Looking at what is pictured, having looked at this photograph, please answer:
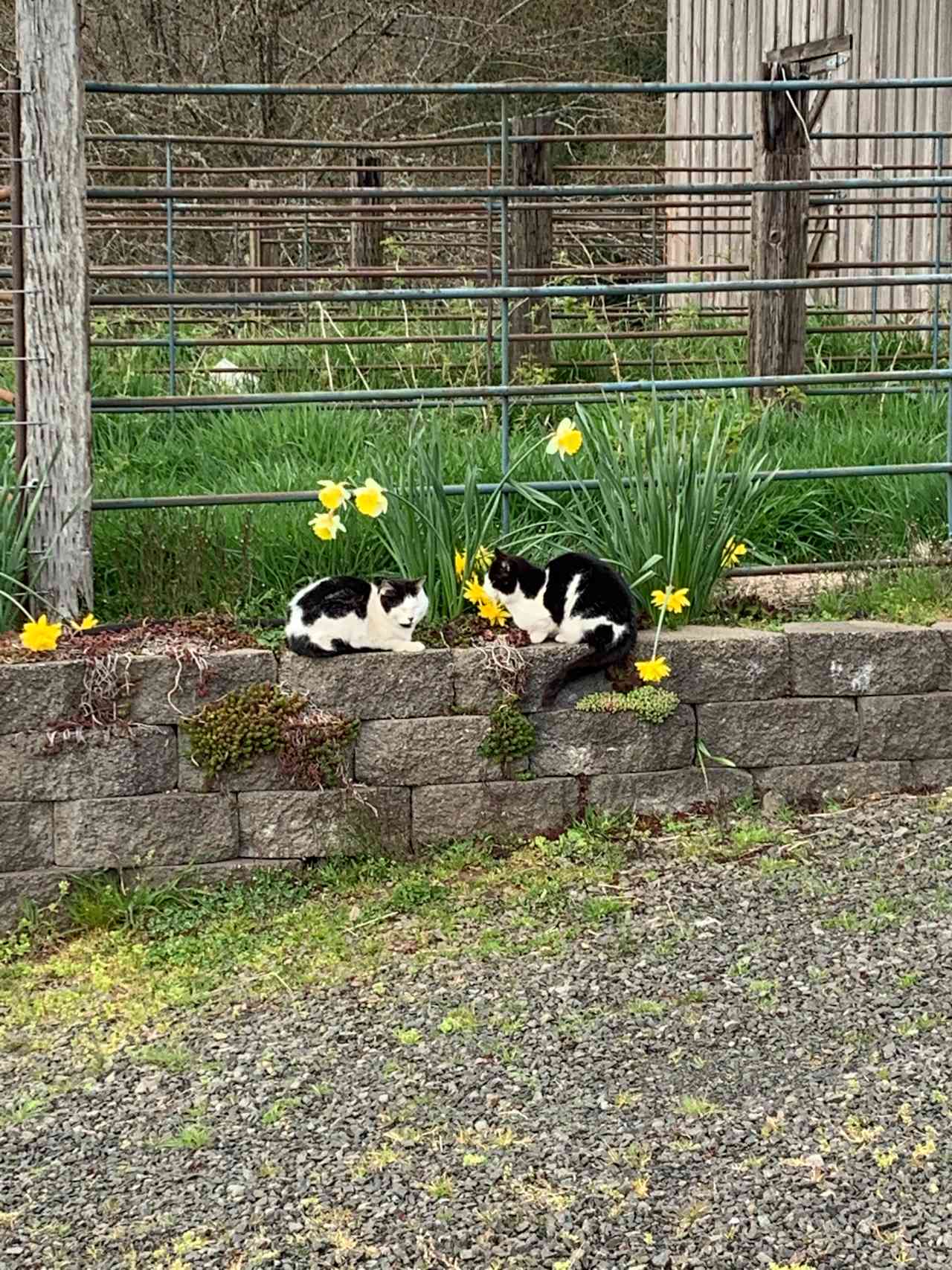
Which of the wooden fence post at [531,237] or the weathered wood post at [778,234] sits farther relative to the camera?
the wooden fence post at [531,237]

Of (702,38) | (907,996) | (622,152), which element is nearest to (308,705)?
(907,996)

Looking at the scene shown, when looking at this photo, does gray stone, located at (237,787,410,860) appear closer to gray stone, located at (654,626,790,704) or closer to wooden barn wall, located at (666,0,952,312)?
gray stone, located at (654,626,790,704)

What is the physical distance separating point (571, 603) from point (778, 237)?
10.4 feet

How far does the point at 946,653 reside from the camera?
546 cm

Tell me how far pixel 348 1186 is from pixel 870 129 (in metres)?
10.3

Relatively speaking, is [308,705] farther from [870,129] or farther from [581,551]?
[870,129]

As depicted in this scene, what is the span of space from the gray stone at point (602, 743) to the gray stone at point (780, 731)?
111 mm

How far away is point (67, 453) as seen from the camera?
16.9ft

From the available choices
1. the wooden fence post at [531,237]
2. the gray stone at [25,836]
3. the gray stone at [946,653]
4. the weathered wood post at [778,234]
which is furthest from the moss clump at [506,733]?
the wooden fence post at [531,237]

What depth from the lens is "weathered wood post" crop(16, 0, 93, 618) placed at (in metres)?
4.96

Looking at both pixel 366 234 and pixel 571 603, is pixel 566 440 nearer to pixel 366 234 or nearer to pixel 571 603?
pixel 571 603

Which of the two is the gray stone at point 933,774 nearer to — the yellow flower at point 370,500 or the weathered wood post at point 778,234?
the yellow flower at point 370,500

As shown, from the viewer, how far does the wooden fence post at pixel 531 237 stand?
31.4ft

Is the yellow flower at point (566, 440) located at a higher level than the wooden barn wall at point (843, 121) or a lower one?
lower
